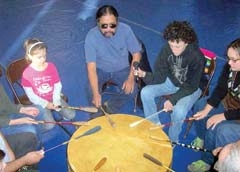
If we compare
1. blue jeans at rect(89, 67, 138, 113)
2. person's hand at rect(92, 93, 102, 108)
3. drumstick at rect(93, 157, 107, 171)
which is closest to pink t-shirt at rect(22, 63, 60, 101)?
person's hand at rect(92, 93, 102, 108)

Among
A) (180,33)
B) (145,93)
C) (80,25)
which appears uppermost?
(80,25)

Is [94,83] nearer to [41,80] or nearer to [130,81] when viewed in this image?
[130,81]

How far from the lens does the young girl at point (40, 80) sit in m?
3.71

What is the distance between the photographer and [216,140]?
138 inches

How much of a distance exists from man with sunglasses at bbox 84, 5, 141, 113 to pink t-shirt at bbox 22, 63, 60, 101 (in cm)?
50

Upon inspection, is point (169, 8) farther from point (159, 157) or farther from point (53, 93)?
point (159, 157)

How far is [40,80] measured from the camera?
381 centimetres

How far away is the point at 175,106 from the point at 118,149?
1.07 m

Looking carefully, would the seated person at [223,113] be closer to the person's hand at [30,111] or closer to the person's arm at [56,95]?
the person's arm at [56,95]

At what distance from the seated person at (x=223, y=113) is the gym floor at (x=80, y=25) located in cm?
56

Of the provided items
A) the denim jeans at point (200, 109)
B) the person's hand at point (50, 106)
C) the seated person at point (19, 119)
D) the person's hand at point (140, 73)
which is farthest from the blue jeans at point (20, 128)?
the denim jeans at point (200, 109)

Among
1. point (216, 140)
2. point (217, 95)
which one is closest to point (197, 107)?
point (217, 95)

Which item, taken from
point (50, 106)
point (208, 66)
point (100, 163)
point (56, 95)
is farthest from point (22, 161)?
point (208, 66)

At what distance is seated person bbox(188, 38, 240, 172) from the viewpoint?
11.3ft
